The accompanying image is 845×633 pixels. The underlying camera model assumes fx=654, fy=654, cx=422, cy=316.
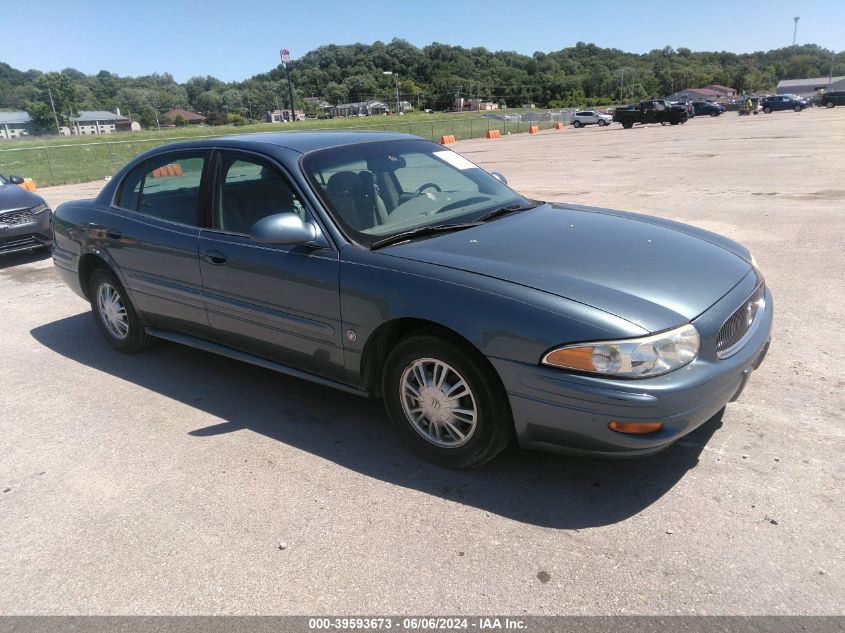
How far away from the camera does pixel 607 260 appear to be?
10.6 feet

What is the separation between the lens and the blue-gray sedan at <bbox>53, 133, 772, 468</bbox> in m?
2.76

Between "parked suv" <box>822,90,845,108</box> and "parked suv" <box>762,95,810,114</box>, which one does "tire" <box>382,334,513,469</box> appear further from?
"parked suv" <box>822,90,845,108</box>

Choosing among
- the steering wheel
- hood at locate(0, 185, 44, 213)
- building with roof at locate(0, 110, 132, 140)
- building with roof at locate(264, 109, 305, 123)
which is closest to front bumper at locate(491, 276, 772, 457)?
the steering wheel

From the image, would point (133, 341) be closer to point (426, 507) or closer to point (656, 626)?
point (426, 507)

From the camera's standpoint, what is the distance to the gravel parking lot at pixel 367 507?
2.50 metres

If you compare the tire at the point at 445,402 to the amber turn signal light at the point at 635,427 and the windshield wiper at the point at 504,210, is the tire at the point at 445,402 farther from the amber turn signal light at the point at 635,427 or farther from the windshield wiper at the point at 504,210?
the windshield wiper at the point at 504,210

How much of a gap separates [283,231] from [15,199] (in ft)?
25.0

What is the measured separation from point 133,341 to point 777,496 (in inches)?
176

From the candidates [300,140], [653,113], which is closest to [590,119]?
[653,113]

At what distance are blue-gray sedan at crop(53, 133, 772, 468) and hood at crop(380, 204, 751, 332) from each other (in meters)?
0.01

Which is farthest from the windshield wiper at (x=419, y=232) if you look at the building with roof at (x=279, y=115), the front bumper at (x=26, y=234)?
the building with roof at (x=279, y=115)

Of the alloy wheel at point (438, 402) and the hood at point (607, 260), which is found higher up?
the hood at point (607, 260)

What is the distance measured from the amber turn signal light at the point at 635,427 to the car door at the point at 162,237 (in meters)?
2.75

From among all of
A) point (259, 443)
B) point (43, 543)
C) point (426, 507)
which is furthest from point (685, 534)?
point (43, 543)
